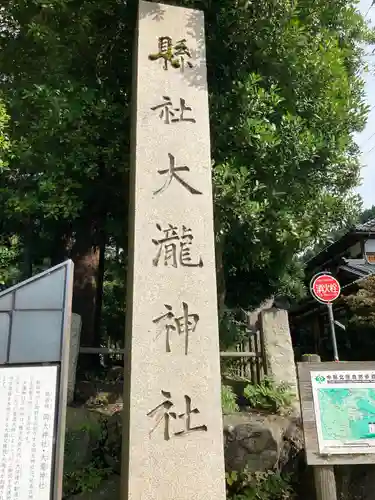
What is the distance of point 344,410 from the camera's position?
3.91 m

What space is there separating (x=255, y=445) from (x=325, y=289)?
8.40ft

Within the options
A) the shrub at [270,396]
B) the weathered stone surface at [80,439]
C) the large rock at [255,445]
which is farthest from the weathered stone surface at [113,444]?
the shrub at [270,396]

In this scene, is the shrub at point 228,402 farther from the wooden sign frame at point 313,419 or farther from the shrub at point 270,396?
the wooden sign frame at point 313,419

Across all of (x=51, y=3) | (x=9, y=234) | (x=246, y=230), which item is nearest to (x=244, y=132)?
(x=246, y=230)

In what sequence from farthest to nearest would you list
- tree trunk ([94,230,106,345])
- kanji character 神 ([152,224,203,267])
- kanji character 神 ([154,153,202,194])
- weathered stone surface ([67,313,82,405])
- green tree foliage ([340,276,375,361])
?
1. green tree foliage ([340,276,375,361])
2. tree trunk ([94,230,106,345])
3. weathered stone surface ([67,313,82,405])
4. kanji character 神 ([154,153,202,194])
5. kanji character 神 ([152,224,203,267])

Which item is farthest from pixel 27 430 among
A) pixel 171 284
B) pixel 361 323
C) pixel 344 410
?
pixel 361 323

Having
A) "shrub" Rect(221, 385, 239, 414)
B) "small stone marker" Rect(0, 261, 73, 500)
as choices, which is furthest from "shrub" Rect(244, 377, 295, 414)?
"small stone marker" Rect(0, 261, 73, 500)

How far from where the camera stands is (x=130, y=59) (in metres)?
6.80

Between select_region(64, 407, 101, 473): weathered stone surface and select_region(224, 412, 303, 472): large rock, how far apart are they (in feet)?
5.42

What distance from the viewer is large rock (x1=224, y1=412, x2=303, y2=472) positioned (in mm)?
5191

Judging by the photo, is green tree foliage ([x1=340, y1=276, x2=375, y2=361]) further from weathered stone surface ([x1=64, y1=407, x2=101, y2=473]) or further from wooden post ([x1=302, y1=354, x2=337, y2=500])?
weathered stone surface ([x1=64, y1=407, x2=101, y2=473])

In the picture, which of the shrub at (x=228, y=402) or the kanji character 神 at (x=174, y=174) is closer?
the kanji character 神 at (x=174, y=174)

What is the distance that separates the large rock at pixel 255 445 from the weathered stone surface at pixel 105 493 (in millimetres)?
1284

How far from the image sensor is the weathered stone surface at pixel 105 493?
4984mm
